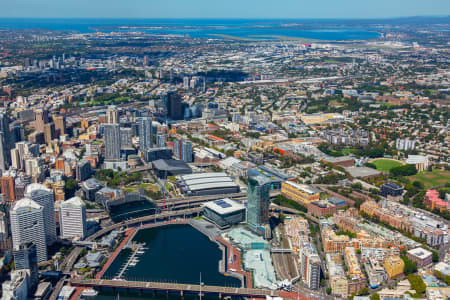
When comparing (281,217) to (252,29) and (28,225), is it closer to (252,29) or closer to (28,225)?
(28,225)

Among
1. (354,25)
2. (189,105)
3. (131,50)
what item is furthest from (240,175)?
(354,25)

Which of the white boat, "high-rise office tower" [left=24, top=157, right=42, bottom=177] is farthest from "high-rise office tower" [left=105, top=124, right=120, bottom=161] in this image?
the white boat

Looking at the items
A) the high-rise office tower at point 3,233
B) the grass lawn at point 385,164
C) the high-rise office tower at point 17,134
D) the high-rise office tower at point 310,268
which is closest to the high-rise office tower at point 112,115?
the high-rise office tower at point 17,134

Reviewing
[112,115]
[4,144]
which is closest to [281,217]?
[4,144]

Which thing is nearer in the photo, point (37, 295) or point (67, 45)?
point (37, 295)

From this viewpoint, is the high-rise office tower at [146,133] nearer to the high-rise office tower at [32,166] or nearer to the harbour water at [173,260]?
the high-rise office tower at [32,166]

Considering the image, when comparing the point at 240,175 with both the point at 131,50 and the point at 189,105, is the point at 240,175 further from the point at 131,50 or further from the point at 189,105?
the point at 131,50

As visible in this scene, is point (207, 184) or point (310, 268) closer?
point (310, 268)

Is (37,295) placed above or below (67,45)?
below
